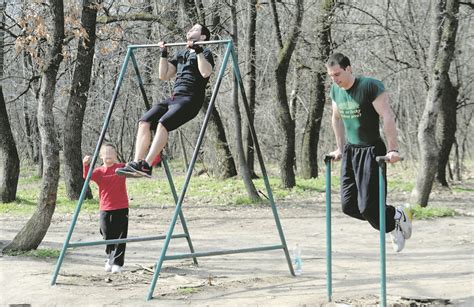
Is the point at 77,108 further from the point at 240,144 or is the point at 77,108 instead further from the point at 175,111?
Result: the point at 175,111

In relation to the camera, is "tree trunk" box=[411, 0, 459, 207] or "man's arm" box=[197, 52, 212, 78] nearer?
"man's arm" box=[197, 52, 212, 78]

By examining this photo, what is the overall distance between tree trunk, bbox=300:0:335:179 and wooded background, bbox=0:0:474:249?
0.10 feet

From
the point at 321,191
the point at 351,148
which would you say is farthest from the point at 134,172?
the point at 321,191

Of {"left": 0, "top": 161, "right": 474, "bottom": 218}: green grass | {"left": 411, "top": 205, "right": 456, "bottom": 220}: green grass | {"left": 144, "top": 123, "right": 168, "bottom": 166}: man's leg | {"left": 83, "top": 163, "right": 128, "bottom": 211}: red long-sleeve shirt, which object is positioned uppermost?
{"left": 144, "top": 123, "right": 168, "bottom": 166}: man's leg

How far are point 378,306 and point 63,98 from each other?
75.9 feet

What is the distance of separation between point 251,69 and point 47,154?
9307mm

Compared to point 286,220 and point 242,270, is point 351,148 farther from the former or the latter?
point 286,220

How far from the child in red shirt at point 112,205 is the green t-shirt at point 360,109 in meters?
2.56

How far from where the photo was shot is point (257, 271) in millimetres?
7355

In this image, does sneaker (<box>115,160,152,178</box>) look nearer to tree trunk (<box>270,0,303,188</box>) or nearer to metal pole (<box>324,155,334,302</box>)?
metal pole (<box>324,155,334,302</box>)

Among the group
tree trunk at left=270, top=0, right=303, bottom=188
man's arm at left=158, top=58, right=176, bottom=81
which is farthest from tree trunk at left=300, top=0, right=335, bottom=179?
man's arm at left=158, top=58, right=176, bottom=81

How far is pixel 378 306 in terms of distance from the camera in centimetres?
546

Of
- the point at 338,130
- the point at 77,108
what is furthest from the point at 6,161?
the point at 338,130

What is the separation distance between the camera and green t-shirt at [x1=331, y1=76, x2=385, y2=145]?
5.63 metres
